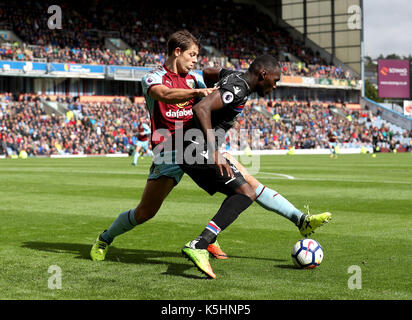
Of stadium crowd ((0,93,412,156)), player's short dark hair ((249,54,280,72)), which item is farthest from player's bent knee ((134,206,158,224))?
stadium crowd ((0,93,412,156))

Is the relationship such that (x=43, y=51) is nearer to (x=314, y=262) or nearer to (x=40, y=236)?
(x=40, y=236)

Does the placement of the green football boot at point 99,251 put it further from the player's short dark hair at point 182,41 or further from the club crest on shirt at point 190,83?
the player's short dark hair at point 182,41

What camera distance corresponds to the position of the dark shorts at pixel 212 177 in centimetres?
545

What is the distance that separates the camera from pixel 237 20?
6669 cm

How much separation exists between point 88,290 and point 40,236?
3.23 meters

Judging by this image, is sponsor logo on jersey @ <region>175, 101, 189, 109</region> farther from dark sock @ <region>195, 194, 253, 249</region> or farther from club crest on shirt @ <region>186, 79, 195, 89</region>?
dark sock @ <region>195, 194, 253, 249</region>

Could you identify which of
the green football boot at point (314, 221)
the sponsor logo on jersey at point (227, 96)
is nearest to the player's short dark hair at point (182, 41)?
the sponsor logo on jersey at point (227, 96)

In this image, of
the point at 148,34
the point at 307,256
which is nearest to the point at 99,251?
the point at 307,256

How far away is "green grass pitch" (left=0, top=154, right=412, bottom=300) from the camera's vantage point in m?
4.78

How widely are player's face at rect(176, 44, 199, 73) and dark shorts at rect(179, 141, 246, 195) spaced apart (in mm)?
1013

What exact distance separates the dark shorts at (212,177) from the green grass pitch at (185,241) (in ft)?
2.57

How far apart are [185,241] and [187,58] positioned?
2.51 meters
